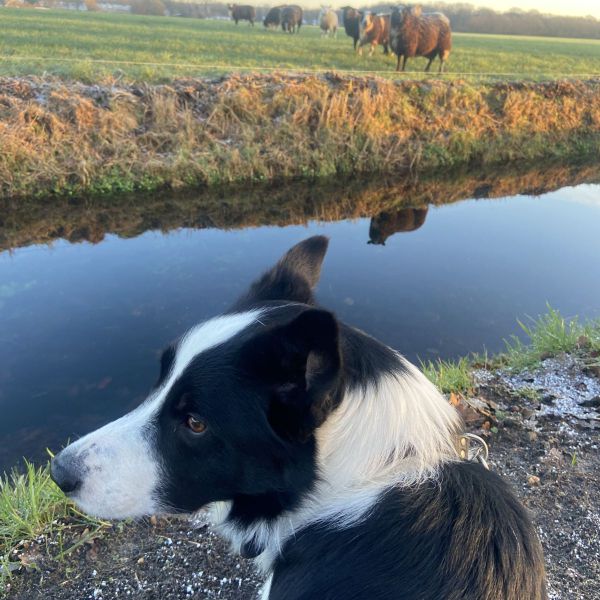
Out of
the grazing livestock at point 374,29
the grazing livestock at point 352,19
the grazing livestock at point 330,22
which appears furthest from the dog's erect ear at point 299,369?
the grazing livestock at point 330,22

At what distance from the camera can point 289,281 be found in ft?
7.32

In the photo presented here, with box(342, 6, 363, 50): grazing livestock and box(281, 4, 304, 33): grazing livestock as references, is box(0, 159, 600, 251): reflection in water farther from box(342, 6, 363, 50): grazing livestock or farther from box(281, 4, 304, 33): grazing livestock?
box(281, 4, 304, 33): grazing livestock

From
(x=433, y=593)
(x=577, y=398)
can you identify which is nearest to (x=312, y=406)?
(x=433, y=593)

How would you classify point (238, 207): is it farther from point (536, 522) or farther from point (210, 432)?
point (210, 432)

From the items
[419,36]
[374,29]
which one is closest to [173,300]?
[419,36]

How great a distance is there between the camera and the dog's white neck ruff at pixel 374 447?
175 centimetres

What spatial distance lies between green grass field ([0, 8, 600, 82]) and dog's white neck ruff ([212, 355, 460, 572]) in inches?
442

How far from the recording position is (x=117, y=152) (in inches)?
378

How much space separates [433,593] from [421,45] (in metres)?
21.2

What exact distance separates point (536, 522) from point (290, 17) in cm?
3748

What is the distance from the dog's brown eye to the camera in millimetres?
1872

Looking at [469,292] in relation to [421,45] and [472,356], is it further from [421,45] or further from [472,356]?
[421,45]

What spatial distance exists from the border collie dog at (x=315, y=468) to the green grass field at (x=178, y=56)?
1086 centimetres

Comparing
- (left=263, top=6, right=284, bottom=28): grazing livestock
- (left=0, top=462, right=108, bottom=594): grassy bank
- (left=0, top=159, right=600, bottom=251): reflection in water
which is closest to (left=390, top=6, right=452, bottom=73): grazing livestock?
(left=0, top=159, right=600, bottom=251): reflection in water
